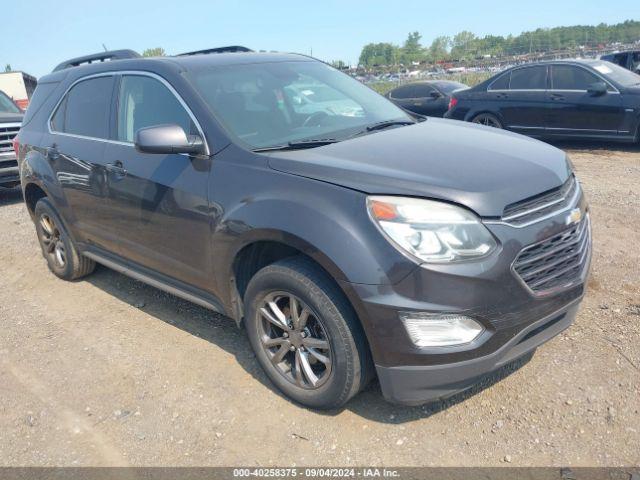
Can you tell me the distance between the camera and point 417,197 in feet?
8.25

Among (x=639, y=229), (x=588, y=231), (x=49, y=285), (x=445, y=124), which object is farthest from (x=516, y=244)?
(x=49, y=285)

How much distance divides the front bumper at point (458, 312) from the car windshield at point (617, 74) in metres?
7.72

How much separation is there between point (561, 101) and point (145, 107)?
7.68 m

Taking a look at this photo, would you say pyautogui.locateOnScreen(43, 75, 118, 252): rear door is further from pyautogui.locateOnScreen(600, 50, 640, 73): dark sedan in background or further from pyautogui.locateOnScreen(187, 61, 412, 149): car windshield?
pyautogui.locateOnScreen(600, 50, 640, 73): dark sedan in background

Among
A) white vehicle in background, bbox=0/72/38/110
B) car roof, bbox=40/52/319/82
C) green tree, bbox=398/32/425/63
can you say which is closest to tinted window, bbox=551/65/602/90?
car roof, bbox=40/52/319/82

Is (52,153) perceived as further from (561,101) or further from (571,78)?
(571,78)

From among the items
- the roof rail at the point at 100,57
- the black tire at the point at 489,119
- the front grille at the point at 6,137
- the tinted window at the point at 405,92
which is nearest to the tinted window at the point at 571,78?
the black tire at the point at 489,119

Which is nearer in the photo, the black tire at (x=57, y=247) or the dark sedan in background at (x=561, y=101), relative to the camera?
the black tire at (x=57, y=247)

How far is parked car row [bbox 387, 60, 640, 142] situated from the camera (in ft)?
28.8

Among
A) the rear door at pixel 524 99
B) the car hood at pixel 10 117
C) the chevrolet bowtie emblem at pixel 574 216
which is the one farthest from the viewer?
the rear door at pixel 524 99

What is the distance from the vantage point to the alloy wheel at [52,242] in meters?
5.07

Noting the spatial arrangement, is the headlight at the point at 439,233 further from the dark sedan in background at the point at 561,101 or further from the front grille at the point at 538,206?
the dark sedan in background at the point at 561,101

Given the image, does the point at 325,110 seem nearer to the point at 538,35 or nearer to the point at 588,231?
the point at 588,231

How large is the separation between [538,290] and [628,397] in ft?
2.86
